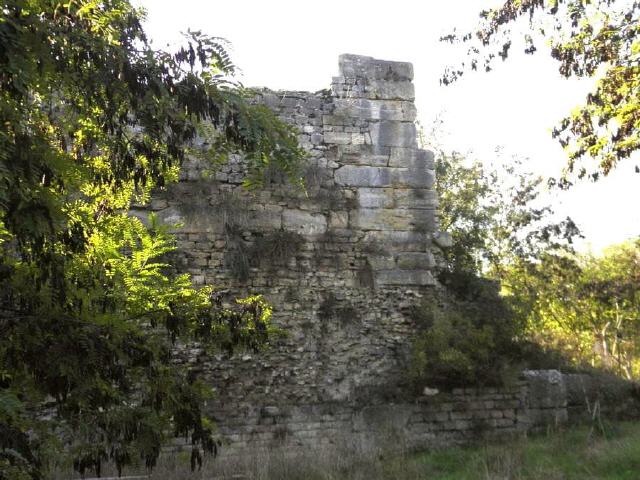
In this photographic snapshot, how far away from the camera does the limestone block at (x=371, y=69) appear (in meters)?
10.6

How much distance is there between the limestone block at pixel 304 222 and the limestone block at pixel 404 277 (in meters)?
1.10

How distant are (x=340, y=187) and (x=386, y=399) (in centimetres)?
318

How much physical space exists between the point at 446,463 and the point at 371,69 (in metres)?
5.93

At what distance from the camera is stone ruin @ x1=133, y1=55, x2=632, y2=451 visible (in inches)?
367

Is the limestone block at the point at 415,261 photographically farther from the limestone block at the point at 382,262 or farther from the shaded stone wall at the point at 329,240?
the limestone block at the point at 382,262

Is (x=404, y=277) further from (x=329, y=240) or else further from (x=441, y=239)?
(x=329, y=240)

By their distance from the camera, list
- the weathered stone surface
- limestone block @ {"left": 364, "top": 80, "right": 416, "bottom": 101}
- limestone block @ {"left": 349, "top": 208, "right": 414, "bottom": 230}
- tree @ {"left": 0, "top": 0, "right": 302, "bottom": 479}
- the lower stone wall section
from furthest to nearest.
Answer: limestone block @ {"left": 364, "top": 80, "right": 416, "bottom": 101} < limestone block @ {"left": 349, "top": 208, "right": 414, "bottom": 230} < the weathered stone surface < the lower stone wall section < tree @ {"left": 0, "top": 0, "right": 302, "bottom": 479}

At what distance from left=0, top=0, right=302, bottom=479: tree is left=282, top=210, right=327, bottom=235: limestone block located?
5.69 metres

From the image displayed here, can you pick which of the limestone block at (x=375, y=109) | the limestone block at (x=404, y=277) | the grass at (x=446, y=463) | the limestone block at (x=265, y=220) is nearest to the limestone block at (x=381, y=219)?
the limestone block at (x=404, y=277)

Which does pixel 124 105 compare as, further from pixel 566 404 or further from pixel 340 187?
pixel 566 404

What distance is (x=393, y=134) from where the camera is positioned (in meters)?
10.6

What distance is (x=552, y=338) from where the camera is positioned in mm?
23594

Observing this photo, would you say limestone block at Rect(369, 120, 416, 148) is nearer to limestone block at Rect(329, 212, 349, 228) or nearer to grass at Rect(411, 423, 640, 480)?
limestone block at Rect(329, 212, 349, 228)

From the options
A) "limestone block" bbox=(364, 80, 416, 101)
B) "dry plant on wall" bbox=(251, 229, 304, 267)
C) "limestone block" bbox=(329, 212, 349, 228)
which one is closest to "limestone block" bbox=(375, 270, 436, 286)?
"limestone block" bbox=(329, 212, 349, 228)
